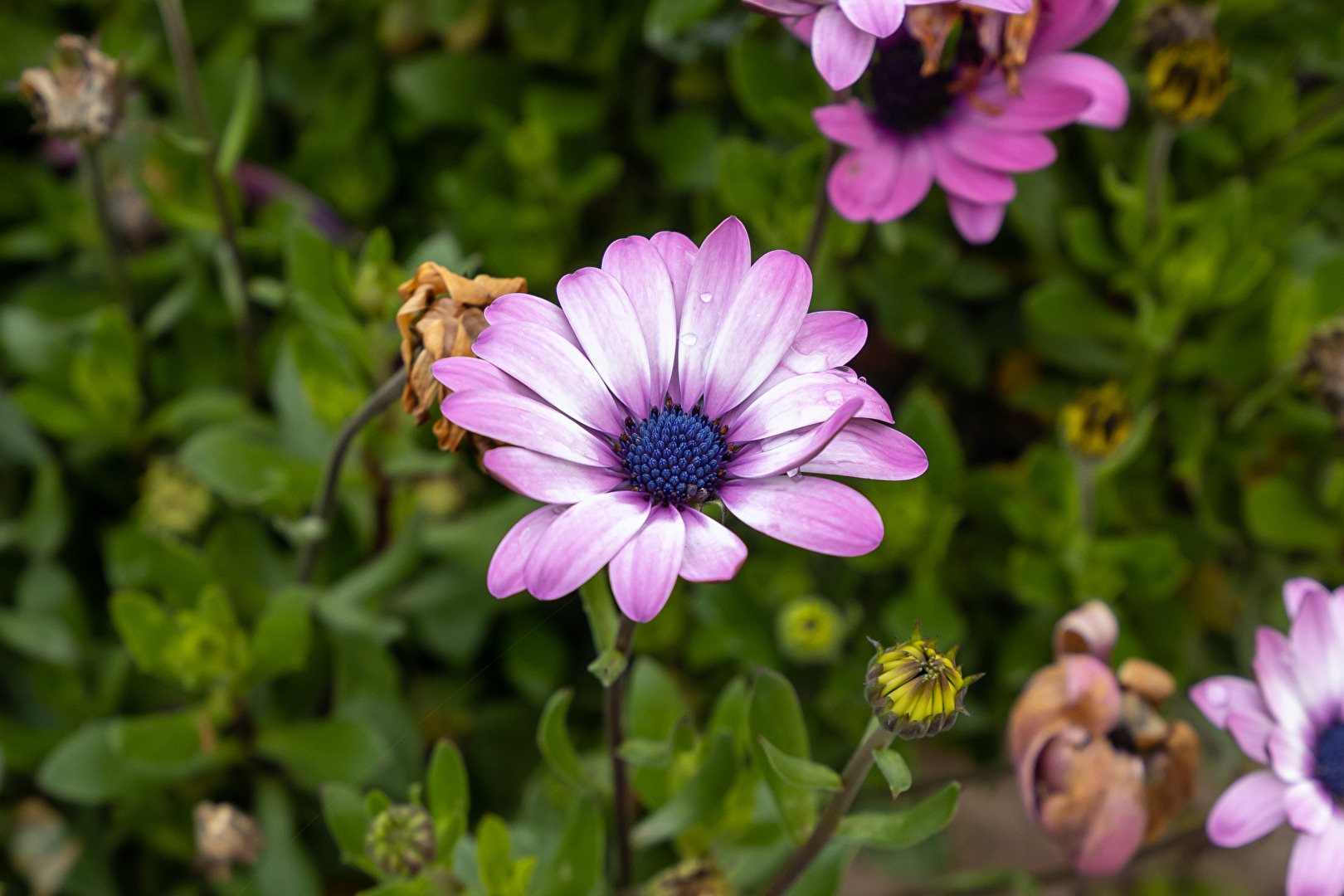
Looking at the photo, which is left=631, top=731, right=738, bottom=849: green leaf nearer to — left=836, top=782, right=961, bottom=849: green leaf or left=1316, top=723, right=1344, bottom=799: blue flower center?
left=836, top=782, right=961, bottom=849: green leaf

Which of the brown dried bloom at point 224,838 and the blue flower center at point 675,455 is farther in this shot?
the brown dried bloom at point 224,838

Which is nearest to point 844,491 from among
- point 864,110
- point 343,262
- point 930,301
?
point 864,110

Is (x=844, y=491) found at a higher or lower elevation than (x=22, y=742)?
higher

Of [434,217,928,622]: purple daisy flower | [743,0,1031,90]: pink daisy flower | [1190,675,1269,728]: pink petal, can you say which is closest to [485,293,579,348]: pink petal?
[434,217,928,622]: purple daisy flower

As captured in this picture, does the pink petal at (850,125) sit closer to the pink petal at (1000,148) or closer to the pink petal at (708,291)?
the pink petal at (1000,148)

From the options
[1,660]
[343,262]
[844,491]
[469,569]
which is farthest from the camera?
[1,660]

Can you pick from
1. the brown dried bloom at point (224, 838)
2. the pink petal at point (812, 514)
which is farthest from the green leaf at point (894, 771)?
the brown dried bloom at point (224, 838)

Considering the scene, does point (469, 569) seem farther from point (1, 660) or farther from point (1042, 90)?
point (1042, 90)
